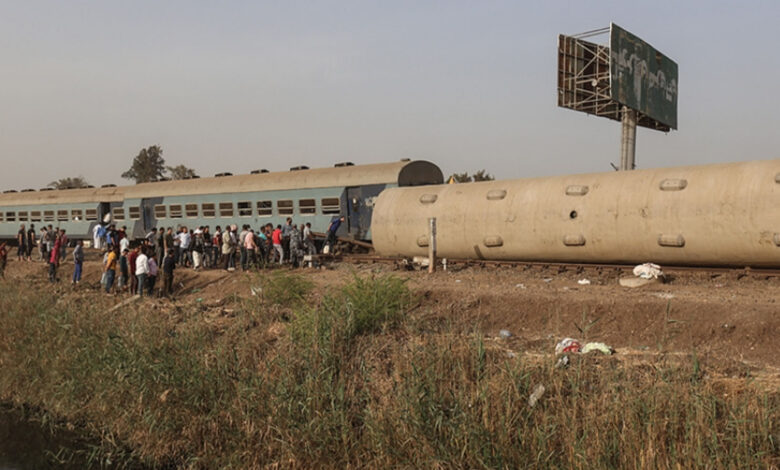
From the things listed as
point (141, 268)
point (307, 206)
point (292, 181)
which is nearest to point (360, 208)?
point (307, 206)

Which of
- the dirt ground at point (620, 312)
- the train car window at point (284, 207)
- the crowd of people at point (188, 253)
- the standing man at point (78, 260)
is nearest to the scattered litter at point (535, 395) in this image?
the dirt ground at point (620, 312)

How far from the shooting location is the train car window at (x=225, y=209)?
79.2ft

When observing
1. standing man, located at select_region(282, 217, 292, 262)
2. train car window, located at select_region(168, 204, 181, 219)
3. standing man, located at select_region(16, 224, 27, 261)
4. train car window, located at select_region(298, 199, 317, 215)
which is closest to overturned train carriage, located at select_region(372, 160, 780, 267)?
standing man, located at select_region(282, 217, 292, 262)

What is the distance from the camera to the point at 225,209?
79.7 ft

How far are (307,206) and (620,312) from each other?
1389 cm

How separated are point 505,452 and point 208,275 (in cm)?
1347

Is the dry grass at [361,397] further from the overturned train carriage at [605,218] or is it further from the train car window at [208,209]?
the train car window at [208,209]

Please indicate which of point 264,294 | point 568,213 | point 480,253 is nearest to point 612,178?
point 568,213

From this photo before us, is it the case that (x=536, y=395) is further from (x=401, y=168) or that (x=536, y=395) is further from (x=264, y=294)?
(x=401, y=168)

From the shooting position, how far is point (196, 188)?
25.5 m

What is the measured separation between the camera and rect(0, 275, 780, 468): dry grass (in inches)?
219

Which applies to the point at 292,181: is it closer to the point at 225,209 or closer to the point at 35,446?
the point at 225,209

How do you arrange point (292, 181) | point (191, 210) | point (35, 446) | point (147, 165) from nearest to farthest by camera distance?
point (35, 446) → point (292, 181) → point (191, 210) → point (147, 165)

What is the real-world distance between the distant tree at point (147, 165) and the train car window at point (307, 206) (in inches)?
1779
